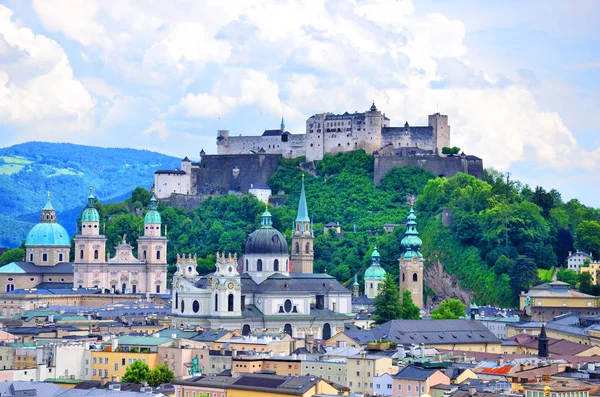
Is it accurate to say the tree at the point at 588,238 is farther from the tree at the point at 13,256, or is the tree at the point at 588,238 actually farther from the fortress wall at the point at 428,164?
the tree at the point at 13,256

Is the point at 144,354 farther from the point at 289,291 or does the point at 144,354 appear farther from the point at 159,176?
the point at 159,176

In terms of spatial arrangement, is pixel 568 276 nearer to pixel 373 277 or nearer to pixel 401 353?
pixel 373 277

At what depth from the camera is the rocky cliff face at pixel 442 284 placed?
125 meters

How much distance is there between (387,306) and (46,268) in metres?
37.3

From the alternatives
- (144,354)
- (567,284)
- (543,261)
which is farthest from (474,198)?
(144,354)

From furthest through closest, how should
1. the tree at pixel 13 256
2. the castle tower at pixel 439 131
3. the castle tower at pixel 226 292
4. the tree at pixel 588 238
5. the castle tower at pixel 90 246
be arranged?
the castle tower at pixel 439 131 < the tree at pixel 13 256 < the castle tower at pixel 90 246 < the tree at pixel 588 238 < the castle tower at pixel 226 292

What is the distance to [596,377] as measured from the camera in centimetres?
6781

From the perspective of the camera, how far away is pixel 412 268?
120938 millimetres

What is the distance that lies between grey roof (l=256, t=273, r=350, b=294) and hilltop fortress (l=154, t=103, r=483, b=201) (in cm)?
4368

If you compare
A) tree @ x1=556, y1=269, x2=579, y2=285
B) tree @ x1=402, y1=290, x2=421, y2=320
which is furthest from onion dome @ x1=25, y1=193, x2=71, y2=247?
tree @ x1=556, y1=269, x2=579, y2=285

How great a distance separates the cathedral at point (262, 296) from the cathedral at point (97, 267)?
2236 centimetres

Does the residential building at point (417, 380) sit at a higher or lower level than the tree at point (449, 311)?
lower

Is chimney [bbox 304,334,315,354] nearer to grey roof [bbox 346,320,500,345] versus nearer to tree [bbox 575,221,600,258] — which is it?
grey roof [bbox 346,320,500,345]

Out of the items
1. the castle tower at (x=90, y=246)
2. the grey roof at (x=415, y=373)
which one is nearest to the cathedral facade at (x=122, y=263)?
the castle tower at (x=90, y=246)
